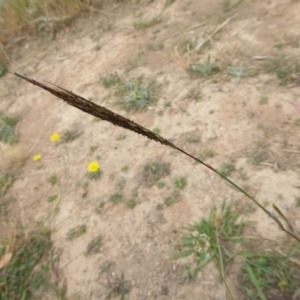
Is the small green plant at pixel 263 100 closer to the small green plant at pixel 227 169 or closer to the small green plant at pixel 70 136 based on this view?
the small green plant at pixel 227 169

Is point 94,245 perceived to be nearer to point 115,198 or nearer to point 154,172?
point 115,198

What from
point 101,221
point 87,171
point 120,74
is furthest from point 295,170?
point 120,74

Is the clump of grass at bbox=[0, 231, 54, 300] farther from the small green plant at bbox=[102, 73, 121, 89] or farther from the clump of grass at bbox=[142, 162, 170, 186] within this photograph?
the small green plant at bbox=[102, 73, 121, 89]

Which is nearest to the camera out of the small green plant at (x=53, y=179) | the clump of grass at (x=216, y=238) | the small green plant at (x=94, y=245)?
the clump of grass at (x=216, y=238)

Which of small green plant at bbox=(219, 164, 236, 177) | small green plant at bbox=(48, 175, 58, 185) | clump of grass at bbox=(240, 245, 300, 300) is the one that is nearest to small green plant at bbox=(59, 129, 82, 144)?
small green plant at bbox=(48, 175, 58, 185)

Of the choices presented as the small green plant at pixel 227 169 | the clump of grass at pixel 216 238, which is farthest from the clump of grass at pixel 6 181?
the small green plant at pixel 227 169

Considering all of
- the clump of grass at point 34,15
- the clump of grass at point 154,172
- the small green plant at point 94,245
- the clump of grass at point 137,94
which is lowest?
the small green plant at point 94,245
